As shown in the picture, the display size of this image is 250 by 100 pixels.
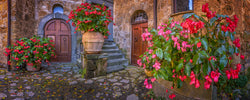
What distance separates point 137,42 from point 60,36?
12.3 ft

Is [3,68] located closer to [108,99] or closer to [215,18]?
[108,99]

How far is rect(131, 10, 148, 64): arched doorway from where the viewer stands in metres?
4.93

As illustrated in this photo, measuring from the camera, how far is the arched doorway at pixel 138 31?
4.93 metres

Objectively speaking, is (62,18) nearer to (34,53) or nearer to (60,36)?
(60,36)

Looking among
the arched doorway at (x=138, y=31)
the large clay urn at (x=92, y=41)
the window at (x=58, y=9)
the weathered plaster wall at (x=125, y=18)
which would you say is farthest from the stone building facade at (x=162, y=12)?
the window at (x=58, y=9)

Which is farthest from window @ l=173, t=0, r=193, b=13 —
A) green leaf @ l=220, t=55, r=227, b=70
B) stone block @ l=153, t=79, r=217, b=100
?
green leaf @ l=220, t=55, r=227, b=70

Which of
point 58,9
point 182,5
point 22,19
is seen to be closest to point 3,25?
point 22,19

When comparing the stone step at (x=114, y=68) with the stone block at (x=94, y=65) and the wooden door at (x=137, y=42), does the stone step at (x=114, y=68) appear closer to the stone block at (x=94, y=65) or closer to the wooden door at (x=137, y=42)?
the stone block at (x=94, y=65)

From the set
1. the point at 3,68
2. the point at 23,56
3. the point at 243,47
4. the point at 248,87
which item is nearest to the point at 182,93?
the point at 248,87

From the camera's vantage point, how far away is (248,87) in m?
1.90

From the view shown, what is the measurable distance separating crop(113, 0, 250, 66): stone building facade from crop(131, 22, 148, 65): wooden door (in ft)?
0.57

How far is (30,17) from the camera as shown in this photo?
5.13 metres

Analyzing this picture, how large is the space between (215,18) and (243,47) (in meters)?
1.52

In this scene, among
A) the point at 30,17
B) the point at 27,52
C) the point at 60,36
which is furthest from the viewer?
the point at 60,36
